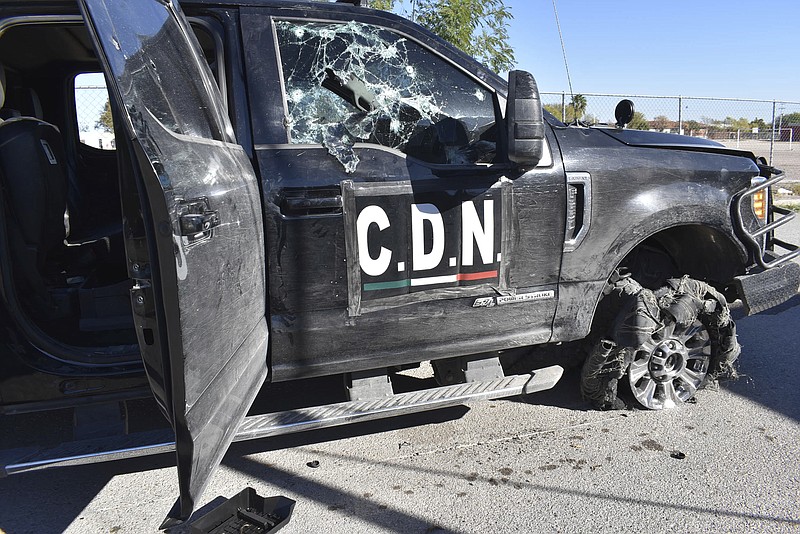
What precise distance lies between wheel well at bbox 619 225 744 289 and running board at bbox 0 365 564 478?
1003 millimetres

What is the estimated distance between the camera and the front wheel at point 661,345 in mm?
3439

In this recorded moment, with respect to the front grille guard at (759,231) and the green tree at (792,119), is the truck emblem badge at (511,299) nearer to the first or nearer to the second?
the front grille guard at (759,231)

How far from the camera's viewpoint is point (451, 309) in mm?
3029

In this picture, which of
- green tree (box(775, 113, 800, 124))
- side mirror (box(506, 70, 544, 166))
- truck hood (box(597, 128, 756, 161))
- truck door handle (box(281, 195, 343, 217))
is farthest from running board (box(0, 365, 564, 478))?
green tree (box(775, 113, 800, 124))

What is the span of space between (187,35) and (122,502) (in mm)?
2134

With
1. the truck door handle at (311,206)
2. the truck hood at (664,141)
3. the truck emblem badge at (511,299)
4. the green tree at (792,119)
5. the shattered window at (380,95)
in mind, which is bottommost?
the truck emblem badge at (511,299)

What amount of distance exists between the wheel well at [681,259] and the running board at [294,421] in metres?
1.00

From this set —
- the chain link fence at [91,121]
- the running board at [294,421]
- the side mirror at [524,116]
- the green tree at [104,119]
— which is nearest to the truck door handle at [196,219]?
the running board at [294,421]

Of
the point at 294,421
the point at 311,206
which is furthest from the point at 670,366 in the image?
the point at 311,206

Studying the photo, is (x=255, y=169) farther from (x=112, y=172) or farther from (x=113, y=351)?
(x=112, y=172)

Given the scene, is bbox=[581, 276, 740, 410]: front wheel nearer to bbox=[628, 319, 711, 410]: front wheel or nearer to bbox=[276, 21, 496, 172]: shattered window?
bbox=[628, 319, 711, 410]: front wheel

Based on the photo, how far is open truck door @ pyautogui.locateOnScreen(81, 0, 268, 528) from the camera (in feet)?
5.48

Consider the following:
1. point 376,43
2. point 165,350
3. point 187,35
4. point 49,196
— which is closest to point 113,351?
point 49,196

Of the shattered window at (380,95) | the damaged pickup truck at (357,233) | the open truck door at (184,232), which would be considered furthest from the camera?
the shattered window at (380,95)
